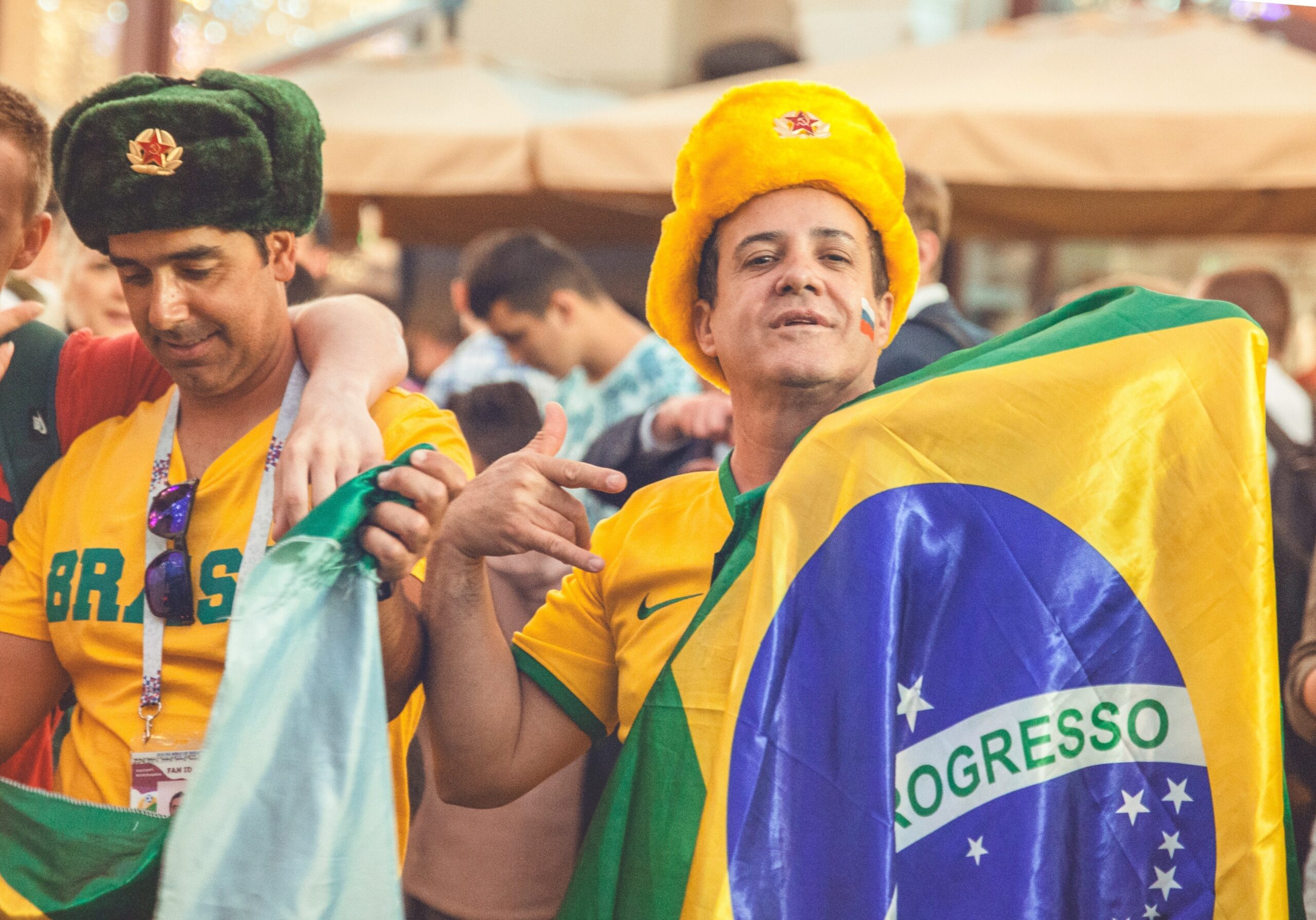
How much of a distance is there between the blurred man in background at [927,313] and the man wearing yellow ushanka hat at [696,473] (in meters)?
0.71

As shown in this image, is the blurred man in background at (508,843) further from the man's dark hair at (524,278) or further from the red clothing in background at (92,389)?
the man's dark hair at (524,278)

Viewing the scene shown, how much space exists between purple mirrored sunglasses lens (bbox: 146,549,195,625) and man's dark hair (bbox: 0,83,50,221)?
2.08 ft

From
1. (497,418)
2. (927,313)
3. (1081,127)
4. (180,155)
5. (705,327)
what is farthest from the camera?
(1081,127)

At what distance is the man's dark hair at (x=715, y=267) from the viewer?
6.48 feet

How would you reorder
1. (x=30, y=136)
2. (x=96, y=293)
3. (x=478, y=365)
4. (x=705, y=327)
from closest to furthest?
1. (x=30, y=136)
2. (x=705, y=327)
3. (x=96, y=293)
4. (x=478, y=365)

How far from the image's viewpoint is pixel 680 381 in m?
4.39

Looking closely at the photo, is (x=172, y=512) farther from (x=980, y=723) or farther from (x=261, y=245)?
(x=980, y=723)

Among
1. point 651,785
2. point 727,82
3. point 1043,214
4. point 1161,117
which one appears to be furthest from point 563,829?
point 727,82

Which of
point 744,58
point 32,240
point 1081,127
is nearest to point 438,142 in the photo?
point 1081,127

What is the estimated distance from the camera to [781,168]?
1892 millimetres

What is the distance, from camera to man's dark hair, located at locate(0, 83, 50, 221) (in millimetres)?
1963

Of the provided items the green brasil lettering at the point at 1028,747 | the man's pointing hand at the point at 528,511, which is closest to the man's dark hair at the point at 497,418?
the man's pointing hand at the point at 528,511

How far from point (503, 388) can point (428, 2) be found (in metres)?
7.15

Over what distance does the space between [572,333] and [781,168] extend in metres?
2.71
